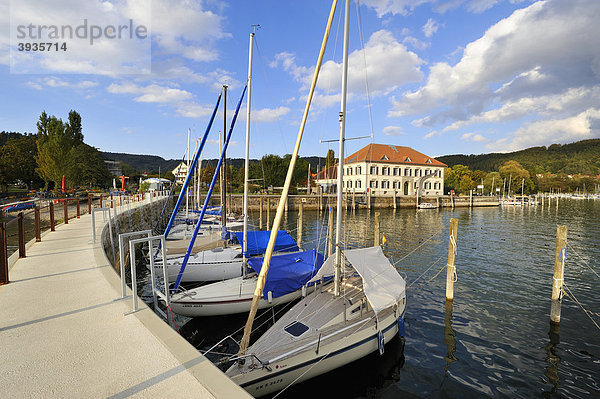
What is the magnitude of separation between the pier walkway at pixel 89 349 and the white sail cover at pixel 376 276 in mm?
5350

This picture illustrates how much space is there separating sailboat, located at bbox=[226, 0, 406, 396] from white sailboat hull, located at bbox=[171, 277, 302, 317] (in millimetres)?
2591

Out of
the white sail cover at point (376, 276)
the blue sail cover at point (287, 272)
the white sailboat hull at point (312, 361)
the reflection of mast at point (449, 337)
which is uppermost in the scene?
the white sail cover at point (376, 276)

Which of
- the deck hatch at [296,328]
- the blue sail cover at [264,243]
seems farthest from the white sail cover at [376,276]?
the blue sail cover at [264,243]

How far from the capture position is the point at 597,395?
24.2 ft

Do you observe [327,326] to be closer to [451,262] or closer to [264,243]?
[451,262]

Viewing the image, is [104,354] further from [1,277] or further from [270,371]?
[1,277]

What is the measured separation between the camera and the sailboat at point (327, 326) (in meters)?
6.43

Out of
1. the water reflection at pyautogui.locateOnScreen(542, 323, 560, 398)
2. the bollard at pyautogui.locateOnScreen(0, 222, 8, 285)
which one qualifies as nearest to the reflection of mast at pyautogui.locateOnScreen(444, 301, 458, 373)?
the water reflection at pyautogui.locateOnScreen(542, 323, 560, 398)

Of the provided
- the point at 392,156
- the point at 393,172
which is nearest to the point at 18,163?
the point at 393,172

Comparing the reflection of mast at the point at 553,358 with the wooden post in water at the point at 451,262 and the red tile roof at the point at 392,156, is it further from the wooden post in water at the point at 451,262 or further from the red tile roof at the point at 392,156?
the red tile roof at the point at 392,156

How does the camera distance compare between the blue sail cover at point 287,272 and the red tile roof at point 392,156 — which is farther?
the red tile roof at point 392,156

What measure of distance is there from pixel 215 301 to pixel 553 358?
11009 mm

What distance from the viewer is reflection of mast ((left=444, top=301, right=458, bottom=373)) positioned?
9.02 metres

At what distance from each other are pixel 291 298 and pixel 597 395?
9061 mm
